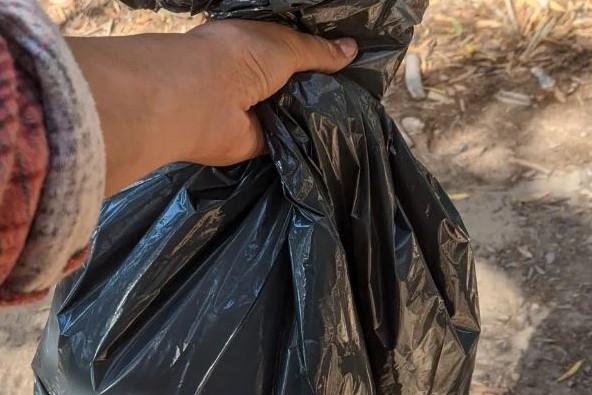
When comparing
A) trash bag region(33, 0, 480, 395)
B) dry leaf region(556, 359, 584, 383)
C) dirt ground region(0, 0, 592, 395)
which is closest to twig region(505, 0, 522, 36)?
dirt ground region(0, 0, 592, 395)

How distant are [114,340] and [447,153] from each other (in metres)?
1.23

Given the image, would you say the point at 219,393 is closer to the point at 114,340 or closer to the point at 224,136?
the point at 114,340

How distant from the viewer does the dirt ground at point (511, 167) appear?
5.32 ft

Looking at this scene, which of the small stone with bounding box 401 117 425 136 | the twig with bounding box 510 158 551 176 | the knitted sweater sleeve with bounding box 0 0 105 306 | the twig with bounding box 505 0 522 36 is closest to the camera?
the knitted sweater sleeve with bounding box 0 0 105 306

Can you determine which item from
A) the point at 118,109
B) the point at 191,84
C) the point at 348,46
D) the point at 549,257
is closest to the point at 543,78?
the point at 549,257

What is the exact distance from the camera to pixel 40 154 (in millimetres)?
503

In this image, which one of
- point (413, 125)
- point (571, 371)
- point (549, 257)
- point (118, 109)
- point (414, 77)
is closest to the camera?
point (118, 109)

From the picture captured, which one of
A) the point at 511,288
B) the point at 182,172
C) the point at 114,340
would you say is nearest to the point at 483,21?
the point at 511,288

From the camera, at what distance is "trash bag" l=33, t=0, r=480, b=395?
3.06 feet

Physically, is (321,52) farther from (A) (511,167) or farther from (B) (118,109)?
(A) (511,167)

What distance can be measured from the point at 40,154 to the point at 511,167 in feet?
5.21

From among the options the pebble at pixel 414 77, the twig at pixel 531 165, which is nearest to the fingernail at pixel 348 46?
the twig at pixel 531 165

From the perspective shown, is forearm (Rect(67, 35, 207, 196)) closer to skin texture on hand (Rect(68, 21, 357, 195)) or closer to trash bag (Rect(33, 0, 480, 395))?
skin texture on hand (Rect(68, 21, 357, 195))

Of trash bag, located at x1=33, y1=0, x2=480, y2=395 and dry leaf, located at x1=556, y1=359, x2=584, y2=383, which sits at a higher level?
trash bag, located at x1=33, y1=0, x2=480, y2=395
